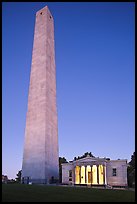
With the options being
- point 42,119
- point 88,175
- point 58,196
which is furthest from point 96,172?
point 58,196

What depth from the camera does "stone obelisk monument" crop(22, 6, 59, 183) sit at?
2021 inches

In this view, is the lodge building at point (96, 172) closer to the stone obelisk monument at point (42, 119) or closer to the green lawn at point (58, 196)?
the stone obelisk monument at point (42, 119)

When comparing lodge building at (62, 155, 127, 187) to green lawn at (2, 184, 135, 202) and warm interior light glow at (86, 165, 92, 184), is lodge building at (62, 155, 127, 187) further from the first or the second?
green lawn at (2, 184, 135, 202)

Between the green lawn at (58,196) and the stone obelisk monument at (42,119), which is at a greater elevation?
the stone obelisk monument at (42,119)

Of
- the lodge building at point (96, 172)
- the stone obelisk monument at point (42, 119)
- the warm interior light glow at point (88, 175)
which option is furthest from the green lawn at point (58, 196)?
the warm interior light glow at point (88, 175)

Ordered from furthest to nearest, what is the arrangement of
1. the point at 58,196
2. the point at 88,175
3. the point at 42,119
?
the point at 88,175
the point at 42,119
the point at 58,196

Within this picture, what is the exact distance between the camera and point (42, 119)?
53094mm

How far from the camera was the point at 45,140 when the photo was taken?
2020 inches

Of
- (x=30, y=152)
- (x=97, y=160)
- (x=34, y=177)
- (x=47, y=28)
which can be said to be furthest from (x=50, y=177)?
(x=47, y=28)

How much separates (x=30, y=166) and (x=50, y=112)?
454 inches

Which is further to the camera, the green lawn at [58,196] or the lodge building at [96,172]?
the lodge building at [96,172]

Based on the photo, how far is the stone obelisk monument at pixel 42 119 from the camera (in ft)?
168

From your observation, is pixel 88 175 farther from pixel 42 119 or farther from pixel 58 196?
pixel 58 196

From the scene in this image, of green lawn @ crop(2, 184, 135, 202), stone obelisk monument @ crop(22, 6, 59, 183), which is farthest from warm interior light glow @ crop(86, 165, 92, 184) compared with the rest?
green lawn @ crop(2, 184, 135, 202)
